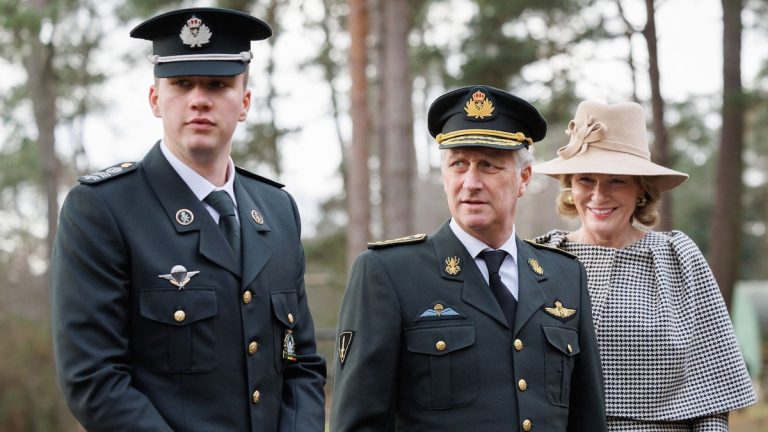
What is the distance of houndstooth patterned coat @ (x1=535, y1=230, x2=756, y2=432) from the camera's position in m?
3.94

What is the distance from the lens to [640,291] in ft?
13.4

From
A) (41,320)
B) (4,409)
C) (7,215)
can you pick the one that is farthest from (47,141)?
(7,215)

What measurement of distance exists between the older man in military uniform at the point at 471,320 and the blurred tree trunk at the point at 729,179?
8.97m

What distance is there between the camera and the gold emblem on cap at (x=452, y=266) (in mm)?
3371

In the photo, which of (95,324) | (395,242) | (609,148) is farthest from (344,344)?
(609,148)

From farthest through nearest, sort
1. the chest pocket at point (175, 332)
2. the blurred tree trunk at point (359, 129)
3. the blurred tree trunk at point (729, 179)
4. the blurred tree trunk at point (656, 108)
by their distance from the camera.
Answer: the blurred tree trunk at point (359, 129)
the blurred tree trunk at point (729, 179)
the blurred tree trunk at point (656, 108)
the chest pocket at point (175, 332)

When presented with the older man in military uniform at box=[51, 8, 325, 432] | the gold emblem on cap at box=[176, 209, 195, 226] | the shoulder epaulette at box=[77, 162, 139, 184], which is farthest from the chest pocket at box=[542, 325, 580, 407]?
the shoulder epaulette at box=[77, 162, 139, 184]

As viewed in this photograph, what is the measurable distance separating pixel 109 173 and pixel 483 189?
1168mm

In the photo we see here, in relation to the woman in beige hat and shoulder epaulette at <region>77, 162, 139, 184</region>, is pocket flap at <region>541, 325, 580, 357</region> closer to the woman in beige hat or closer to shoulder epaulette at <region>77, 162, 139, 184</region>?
the woman in beige hat

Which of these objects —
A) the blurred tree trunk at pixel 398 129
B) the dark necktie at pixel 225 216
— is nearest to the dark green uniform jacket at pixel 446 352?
the dark necktie at pixel 225 216

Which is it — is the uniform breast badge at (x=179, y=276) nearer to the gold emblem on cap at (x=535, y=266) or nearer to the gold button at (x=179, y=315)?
the gold button at (x=179, y=315)

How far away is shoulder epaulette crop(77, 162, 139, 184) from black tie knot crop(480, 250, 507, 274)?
46.4 inches

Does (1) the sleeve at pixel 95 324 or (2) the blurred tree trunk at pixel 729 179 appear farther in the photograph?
(2) the blurred tree trunk at pixel 729 179

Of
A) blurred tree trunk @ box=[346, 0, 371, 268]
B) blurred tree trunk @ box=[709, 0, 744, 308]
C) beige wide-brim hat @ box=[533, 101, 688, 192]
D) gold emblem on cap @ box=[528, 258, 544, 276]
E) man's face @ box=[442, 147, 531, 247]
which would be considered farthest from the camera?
blurred tree trunk @ box=[346, 0, 371, 268]
